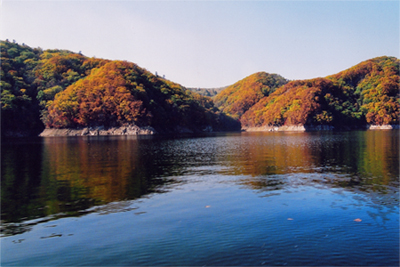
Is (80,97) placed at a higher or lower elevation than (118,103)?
higher

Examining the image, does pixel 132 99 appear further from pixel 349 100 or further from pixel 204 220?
pixel 349 100

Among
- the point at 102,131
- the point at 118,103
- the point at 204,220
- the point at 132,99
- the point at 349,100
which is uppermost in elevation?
the point at 349,100

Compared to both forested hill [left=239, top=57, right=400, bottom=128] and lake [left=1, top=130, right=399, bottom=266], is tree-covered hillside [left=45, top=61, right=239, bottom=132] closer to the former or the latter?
forested hill [left=239, top=57, right=400, bottom=128]

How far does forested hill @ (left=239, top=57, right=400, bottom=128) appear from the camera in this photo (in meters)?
158

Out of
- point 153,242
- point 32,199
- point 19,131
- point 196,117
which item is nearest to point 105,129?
point 19,131

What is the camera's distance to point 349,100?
18612 centimetres

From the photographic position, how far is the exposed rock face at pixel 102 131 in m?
113

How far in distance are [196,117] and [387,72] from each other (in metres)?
121

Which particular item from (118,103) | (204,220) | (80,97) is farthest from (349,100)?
(204,220)

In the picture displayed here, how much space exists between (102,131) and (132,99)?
18.8m

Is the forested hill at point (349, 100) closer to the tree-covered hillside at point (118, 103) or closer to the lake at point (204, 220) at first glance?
the tree-covered hillside at point (118, 103)

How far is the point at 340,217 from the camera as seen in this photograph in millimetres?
9898

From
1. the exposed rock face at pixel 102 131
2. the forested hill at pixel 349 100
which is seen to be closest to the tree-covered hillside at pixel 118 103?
the exposed rock face at pixel 102 131

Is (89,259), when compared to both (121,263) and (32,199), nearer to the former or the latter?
(121,263)
